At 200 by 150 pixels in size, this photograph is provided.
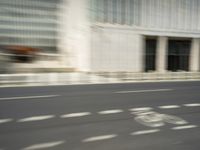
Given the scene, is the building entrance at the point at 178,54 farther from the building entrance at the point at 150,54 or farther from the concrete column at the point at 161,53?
the building entrance at the point at 150,54

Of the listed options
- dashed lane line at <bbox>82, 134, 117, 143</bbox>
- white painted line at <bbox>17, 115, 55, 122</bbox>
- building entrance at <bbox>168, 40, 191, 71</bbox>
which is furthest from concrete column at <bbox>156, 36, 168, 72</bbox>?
dashed lane line at <bbox>82, 134, 117, 143</bbox>

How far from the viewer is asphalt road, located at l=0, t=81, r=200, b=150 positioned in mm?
5496

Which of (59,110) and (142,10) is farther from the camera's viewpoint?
(142,10)

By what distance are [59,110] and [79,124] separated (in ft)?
6.10

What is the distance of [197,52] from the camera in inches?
1631

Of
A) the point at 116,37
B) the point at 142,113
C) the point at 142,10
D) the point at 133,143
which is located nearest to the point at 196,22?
the point at 142,10

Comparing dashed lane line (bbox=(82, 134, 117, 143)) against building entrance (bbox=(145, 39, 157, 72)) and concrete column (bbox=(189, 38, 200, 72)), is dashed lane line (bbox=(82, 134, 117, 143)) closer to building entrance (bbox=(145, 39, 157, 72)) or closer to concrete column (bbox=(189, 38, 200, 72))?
building entrance (bbox=(145, 39, 157, 72))

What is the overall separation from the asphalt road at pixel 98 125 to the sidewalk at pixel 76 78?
7.12 m

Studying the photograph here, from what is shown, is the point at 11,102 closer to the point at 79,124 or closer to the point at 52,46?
the point at 79,124

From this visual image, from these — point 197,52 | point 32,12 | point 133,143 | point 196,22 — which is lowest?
point 133,143

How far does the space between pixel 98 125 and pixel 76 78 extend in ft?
39.9

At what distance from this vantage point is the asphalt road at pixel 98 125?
216 inches

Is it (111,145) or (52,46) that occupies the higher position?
(52,46)

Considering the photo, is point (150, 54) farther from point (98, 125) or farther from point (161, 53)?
point (98, 125)
